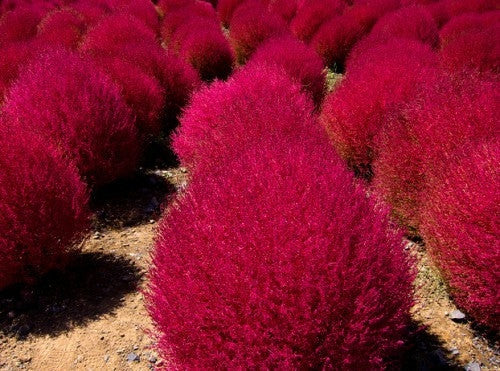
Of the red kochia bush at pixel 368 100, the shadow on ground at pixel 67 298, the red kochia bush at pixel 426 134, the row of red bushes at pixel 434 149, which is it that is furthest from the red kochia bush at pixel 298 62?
the shadow on ground at pixel 67 298

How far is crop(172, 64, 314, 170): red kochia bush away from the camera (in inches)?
128

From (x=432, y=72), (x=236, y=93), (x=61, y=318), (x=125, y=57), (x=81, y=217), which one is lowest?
(x=61, y=318)

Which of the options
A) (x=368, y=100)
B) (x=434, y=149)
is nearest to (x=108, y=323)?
(x=434, y=149)

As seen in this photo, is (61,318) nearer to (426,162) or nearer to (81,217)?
(81,217)

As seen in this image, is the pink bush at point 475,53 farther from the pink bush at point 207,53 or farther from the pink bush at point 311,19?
the pink bush at point 311,19

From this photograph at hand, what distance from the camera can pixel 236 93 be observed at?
3945mm

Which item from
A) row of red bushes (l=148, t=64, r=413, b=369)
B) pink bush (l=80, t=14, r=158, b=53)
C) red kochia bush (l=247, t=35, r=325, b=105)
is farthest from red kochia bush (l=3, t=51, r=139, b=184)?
pink bush (l=80, t=14, r=158, b=53)

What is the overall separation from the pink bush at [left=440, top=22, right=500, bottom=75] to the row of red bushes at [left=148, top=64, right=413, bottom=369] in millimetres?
3704

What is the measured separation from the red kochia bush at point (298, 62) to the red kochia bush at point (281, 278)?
3.49 metres

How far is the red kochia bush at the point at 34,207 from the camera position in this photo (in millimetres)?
2643

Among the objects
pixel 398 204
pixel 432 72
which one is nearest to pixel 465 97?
pixel 398 204

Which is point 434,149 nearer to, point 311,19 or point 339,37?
point 339,37

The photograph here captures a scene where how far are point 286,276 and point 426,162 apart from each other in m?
1.70

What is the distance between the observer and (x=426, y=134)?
119 inches
